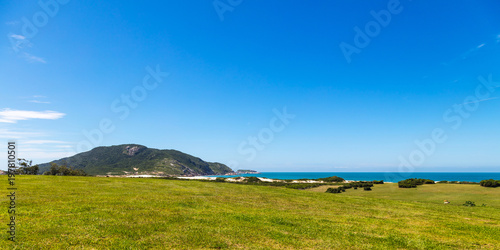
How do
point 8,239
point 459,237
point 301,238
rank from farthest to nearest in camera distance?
point 459,237, point 301,238, point 8,239

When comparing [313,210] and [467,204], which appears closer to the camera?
[313,210]

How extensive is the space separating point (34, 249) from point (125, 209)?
7.76m

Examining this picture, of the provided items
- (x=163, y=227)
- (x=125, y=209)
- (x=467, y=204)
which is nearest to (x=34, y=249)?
(x=163, y=227)

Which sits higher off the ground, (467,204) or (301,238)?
(301,238)

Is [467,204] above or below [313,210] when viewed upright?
below

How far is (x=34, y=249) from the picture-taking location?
9680 mm

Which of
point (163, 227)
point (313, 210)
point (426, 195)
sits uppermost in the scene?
point (163, 227)

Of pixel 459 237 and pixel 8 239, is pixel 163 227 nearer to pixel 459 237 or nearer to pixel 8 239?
pixel 8 239

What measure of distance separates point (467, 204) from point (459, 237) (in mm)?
22216

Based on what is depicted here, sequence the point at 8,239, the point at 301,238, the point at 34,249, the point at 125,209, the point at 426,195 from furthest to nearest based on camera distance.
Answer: the point at 426,195 < the point at 125,209 < the point at 301,238 < the point at 8,239 < the point at 34,249

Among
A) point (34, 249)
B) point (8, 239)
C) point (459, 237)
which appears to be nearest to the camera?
point (34, 249)

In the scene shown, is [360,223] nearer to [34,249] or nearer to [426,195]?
[34,249]

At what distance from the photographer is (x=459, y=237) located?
50.2 feet

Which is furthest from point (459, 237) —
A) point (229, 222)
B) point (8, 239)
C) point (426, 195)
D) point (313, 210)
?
point (426, 195)
